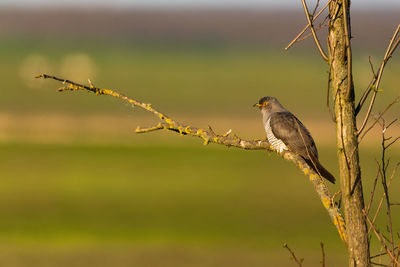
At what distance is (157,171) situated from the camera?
4112cm

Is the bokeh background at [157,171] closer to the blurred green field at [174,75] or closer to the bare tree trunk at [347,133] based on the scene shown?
the blurred green field at [174,75]

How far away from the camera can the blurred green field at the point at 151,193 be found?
23.2m

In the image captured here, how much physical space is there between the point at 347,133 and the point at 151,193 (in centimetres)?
3088

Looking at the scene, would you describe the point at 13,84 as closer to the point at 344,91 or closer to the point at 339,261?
the point at 339,261

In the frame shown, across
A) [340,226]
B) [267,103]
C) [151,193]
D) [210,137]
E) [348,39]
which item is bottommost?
[340,226]

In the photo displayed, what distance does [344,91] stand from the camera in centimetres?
375

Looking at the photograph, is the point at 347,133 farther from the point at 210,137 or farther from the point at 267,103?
the point at 267,103

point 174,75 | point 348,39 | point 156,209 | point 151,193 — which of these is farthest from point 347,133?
point 174,75

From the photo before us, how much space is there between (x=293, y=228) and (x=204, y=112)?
47103 millimetres

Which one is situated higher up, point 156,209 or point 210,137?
point 156,209

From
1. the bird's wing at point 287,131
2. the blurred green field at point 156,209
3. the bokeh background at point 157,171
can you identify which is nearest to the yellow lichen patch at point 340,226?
the bird's wing at point 287,131

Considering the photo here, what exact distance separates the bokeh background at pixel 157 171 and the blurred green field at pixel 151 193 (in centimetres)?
8

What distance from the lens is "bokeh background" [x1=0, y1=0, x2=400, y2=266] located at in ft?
78.2

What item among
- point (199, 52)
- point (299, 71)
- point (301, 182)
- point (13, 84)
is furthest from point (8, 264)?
point (199, 52)
